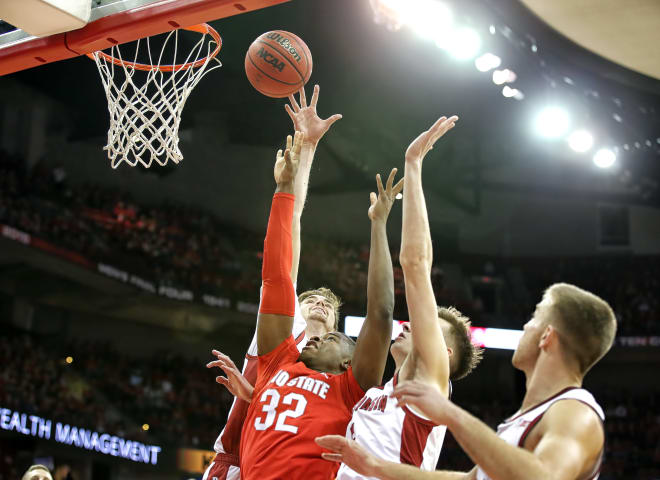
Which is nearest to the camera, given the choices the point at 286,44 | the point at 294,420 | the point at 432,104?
the point at 294,420

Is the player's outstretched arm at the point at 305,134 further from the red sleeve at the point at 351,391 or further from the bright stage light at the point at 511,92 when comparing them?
the bright stage light at the point at 511,92

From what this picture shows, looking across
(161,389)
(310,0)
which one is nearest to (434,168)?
(310,0)

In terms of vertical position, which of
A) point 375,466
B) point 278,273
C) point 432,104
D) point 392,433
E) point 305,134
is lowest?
point 375,466

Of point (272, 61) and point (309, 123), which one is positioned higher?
point (272, 61)

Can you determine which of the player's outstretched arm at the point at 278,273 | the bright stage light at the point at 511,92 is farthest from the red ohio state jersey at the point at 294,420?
the bright stage light at the point at 511,92

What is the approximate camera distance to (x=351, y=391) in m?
3.10

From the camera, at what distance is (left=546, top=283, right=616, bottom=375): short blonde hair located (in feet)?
7.53

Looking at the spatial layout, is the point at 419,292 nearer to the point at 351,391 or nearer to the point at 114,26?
the point at 351,391

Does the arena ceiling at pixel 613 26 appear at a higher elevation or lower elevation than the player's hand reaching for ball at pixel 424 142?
higher

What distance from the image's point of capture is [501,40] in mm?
9359

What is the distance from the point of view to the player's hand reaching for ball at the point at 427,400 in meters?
2.09

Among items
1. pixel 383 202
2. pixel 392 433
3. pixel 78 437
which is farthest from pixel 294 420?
pixel 78 437

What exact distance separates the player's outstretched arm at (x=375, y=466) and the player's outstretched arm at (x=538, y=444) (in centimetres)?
27

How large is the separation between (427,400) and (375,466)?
1.17ft
